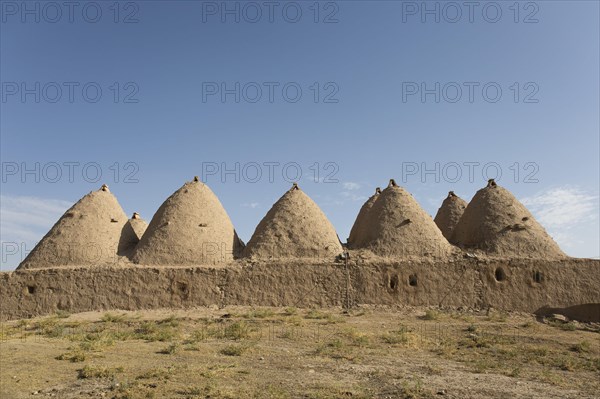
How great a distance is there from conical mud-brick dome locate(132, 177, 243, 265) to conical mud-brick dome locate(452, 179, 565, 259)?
8.70 m

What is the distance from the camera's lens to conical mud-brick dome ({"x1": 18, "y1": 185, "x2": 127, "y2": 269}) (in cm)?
1554

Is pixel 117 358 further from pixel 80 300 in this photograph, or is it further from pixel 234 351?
pixel 80 300

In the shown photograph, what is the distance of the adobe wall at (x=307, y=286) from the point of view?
14.4m

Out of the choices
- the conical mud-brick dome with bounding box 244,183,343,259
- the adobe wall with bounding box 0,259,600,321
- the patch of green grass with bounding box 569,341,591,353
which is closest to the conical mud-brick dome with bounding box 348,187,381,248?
the conical mud-brick dome with bounding box 244,183,343,259

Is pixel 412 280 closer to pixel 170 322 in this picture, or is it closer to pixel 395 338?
pixel 395 338

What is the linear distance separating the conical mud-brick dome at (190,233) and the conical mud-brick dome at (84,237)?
50.0 inches

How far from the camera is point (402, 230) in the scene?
16.4m

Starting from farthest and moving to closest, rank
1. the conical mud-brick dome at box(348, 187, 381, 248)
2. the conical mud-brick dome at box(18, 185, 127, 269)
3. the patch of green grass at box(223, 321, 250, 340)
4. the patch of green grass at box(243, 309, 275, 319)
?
the conical mud-brick dome at box(348, 187, 381, 248) → the conical mud-brick dome at box(18, 185, 127, 269) → the patch of green grass at box(243, 309, 275, 319) → the patch of green grass at box(223, 321, 250, 340)

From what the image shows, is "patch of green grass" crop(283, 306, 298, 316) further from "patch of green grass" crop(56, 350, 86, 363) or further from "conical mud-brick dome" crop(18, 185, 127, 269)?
"patch of green grass" crop(56, 350, 86, 363)

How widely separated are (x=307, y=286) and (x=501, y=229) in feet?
24.4

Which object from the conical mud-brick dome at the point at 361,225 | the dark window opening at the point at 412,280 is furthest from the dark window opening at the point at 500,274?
the conical mud-brick dome at the point at 361,225

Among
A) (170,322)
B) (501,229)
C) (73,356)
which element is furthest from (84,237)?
(501,229)

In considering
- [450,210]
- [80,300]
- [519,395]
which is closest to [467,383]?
[519,395]

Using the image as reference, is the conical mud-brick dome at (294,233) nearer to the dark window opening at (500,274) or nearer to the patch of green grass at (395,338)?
the patch of green grass at (395,338)
